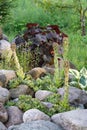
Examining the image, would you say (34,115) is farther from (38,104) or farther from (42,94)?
(42,94)

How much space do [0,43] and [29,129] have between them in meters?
3.72

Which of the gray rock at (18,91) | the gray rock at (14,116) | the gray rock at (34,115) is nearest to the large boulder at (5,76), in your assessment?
the gray rock at (18,91)

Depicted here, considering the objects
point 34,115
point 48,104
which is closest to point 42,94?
point 48,104

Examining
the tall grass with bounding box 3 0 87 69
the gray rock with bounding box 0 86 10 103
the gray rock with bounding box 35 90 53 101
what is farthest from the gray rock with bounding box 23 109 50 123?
the tall grass with bounding box 3 0 87 69

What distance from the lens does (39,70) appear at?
656cm

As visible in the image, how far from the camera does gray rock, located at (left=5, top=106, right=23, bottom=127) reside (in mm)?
5160

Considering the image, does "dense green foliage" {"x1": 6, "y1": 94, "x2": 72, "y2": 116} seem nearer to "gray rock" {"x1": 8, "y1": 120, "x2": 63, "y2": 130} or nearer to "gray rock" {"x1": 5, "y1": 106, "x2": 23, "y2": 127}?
"gray rock" {"x1": 5, "y1": 106, "x2": 23, "y2": 127}

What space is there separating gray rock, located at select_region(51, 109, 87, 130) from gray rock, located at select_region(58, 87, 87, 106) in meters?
0.61

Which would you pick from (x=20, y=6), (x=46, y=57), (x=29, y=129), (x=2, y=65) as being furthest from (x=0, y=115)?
(x=20, y=6)

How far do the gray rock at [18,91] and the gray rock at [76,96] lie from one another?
49 centimetres

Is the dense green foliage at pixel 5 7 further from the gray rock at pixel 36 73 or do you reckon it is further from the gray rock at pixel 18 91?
the gray rock at pixel 18 91

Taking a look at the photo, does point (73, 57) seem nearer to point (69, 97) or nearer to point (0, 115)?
point (69, 97)

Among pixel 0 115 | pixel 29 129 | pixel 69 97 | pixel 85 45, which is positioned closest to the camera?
pixel 29 129

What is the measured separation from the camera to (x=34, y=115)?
4.96m
